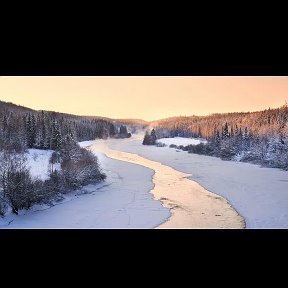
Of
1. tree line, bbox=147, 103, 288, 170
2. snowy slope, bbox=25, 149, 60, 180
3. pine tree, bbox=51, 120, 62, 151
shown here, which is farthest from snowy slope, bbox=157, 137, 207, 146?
snowy slope, bbox=25, 149, 60, 180

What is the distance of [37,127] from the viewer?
26.2ft

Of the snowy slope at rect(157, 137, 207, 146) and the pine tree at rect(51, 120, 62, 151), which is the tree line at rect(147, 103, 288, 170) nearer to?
the snowy slope at rect(157, 137, 207, 146)

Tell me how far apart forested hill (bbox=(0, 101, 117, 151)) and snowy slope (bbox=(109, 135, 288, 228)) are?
143 inches

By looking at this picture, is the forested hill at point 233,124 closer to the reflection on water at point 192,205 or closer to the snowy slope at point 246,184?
the snowy slope at point 246,184

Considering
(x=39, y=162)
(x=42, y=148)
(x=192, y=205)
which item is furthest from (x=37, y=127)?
(x=192, y=205)

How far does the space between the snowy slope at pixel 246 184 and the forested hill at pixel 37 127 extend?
364 centimetres

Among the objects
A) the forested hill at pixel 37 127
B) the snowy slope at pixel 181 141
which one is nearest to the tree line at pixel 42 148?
the forested hill at pixel 37 127

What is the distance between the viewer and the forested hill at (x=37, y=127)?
6779 millimetres

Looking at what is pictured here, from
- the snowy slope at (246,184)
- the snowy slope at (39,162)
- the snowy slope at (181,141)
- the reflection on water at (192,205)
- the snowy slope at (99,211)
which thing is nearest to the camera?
the snowy slope at (99,211)

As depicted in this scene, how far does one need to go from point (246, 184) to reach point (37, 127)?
560cm
